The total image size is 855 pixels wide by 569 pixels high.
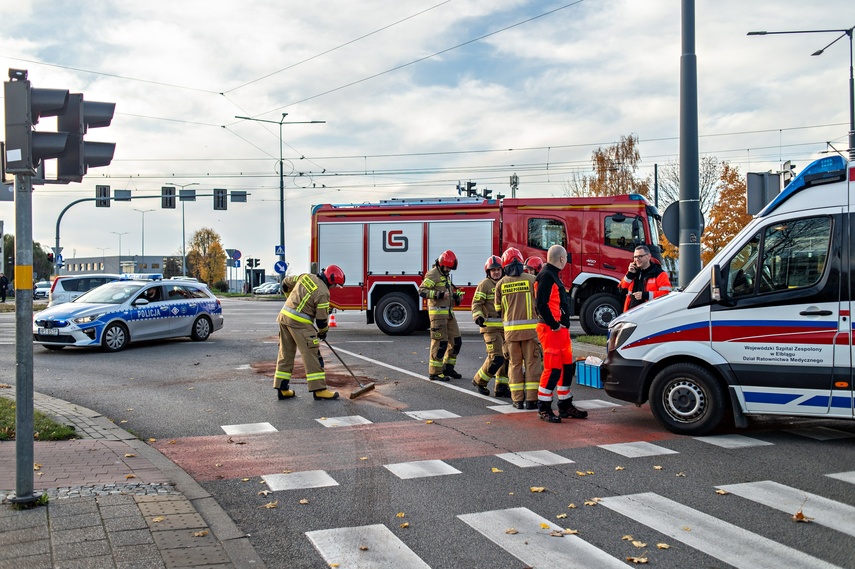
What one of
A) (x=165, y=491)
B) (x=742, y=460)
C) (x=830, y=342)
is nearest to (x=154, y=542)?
(x=165, y=491)

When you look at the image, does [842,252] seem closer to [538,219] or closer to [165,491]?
[165,491]

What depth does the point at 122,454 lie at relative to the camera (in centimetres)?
691

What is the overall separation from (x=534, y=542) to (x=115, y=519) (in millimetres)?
2591

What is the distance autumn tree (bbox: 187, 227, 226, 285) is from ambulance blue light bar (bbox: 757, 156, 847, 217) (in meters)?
78.3

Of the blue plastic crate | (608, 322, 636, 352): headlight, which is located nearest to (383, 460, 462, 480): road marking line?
(608, 322, 636, 352): headlight

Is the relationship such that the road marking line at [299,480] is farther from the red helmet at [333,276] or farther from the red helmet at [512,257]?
the red helmet at [333,276]

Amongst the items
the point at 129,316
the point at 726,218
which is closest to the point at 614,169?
the point at 726,218

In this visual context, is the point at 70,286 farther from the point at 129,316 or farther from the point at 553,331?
the point at 553,331

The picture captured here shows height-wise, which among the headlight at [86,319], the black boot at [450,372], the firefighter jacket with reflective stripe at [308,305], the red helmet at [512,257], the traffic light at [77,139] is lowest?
the black boot at [450,372]

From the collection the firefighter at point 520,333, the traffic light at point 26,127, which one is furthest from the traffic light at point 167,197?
the traffic light at point 26,127

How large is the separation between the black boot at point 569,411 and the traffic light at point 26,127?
19.2 ft

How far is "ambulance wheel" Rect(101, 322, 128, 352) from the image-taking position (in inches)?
610

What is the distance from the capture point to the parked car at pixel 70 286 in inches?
917

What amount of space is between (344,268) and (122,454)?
13.0 metres
